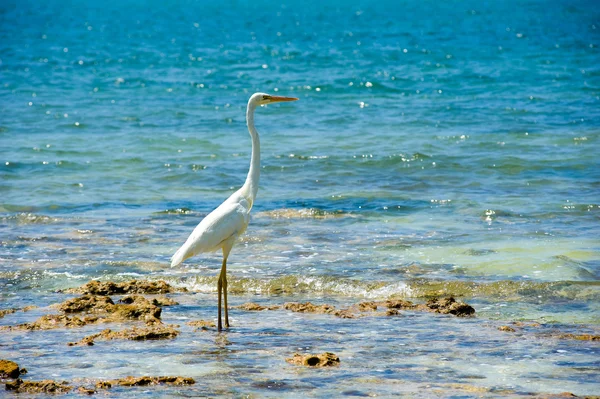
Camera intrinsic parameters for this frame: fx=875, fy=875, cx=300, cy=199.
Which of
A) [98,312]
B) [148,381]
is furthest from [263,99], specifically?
[148,381]

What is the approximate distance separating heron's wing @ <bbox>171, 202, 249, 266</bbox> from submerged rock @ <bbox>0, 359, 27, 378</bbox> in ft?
6.40

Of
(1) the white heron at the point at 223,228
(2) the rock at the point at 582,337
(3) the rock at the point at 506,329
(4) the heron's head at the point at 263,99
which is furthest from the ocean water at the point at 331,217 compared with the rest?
(4) the heron's head at the point at 263,99

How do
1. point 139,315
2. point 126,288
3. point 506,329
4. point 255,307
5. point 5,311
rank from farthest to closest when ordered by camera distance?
1. point 126,288
2. point 255,307
3. point 5,311
4. point 139,315
5. point 506,329

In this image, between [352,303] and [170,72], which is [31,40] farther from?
[352,303]

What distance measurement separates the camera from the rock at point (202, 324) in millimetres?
7541

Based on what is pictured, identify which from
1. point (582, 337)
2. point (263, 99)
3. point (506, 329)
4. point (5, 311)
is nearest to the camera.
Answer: point (582, 337)

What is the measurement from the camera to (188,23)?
267 ft

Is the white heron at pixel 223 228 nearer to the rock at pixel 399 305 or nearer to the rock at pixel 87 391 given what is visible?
the rock at pixel 399 305

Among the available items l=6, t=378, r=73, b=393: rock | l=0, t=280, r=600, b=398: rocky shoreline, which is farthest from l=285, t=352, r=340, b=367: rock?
l=6, t=378, r=73, b=393: rock

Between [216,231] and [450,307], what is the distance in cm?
223

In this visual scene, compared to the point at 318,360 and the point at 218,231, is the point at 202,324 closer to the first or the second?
the point at 218,231

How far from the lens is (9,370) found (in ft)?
19.5

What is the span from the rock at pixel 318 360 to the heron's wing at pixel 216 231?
5.69ft

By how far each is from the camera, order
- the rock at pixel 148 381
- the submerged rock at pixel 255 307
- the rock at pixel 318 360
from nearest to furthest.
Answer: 1. the rock at pixel 148 381
2. the rock at pixel 318 360
3. the submerged rock at pixel 255 307
